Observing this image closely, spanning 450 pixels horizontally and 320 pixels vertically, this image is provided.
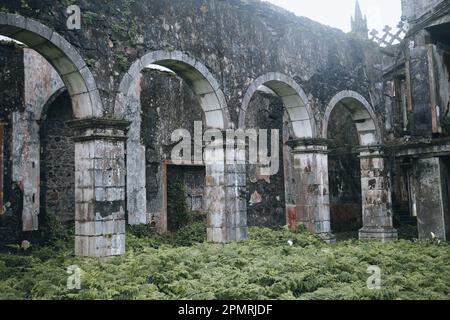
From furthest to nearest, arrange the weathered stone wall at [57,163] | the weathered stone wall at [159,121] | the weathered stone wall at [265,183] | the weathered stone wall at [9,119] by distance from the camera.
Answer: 1. the weathered stone wall at [265,183]
2. the weathered stone wall at [159,121]
3. the weathered stone wall at [57,163]
4. the weathered stone wall at [9,119]

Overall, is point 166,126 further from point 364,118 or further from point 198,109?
point 364,118

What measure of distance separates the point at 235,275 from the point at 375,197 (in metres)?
8.31

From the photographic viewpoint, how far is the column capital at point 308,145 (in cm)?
1213

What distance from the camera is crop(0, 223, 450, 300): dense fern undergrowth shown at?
583 centimetres

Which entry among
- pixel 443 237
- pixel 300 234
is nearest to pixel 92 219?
pixel 300 234

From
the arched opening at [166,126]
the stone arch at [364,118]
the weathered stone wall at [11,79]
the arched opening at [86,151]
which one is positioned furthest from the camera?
the stone arch at [364,118]

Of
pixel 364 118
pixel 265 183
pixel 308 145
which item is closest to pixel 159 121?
pixel 308 145

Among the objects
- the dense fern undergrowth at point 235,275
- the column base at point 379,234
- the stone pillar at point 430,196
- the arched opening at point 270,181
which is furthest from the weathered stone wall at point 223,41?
the column base at point 379,234

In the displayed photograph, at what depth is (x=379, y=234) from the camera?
13477mm

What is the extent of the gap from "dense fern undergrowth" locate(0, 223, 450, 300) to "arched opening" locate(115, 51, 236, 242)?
1377mm

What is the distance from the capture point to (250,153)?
16.7 metres

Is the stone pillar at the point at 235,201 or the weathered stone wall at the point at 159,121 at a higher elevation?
the weathered stone wall at the point at 159,121

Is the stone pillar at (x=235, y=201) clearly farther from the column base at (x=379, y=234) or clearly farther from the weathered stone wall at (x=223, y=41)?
the column base at (x=379, y=234)
